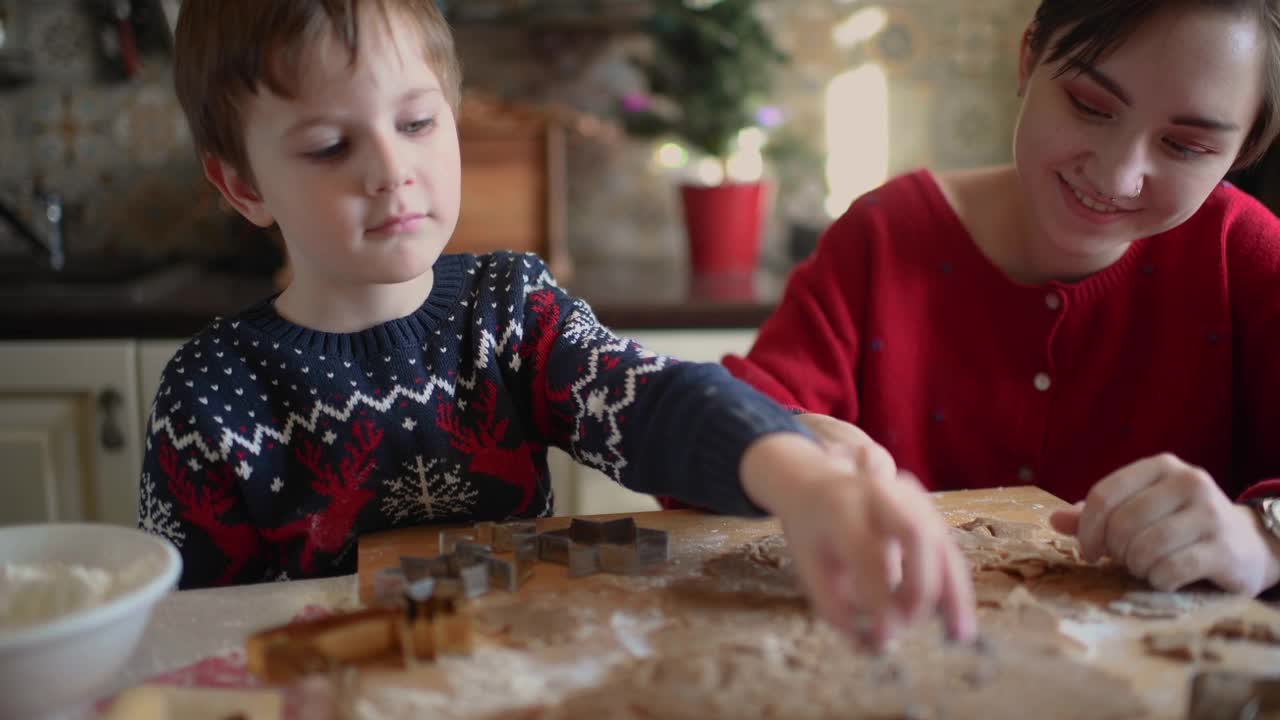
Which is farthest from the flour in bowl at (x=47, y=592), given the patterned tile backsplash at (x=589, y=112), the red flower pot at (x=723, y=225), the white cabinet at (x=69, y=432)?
the patterned tile backsplash at (x=589, y=112)

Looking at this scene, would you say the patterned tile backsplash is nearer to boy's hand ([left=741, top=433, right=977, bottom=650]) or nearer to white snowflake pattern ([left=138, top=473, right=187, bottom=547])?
white snowflake pattern ([left=138, top=473, right=187, bottom=547])

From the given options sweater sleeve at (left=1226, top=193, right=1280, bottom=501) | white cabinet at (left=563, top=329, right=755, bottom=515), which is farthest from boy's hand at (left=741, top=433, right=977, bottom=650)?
white cabinet at (left=563, top=329, right=755, bottom=515)

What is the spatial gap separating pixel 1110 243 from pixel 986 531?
376 millimetres

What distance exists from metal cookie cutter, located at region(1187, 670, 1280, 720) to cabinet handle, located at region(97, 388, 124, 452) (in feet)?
5.52

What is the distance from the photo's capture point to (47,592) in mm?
688

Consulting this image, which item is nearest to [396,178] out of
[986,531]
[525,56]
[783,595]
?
[783,595]

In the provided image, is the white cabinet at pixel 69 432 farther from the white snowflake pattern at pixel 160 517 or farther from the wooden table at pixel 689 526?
the wooden table at pixel 689 526

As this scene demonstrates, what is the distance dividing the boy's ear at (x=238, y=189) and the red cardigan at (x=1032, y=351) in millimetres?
505

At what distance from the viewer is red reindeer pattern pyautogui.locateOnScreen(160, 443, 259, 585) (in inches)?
34.9

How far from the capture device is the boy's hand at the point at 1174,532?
0.76m

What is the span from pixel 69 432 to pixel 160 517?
109 centimetres

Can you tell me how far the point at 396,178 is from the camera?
0.81 m

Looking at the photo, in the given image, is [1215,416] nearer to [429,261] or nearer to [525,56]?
[429,261]

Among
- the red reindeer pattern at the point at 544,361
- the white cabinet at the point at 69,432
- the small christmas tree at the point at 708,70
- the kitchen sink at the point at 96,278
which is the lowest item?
the white cabinet at the point at 69,432
